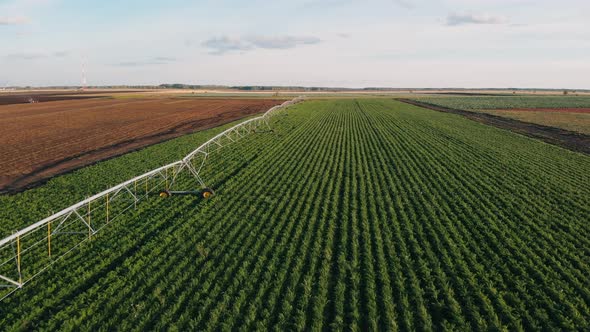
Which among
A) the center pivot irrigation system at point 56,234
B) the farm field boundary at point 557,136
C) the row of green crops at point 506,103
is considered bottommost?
the row of green crops at point 506,103

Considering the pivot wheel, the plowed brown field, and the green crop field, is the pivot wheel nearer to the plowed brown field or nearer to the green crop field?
the green crop field

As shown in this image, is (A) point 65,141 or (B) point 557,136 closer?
(A) point 65,141

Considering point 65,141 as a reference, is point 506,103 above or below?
below

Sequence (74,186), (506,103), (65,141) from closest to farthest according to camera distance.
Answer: (74,186)
(65,141)
(506,103)

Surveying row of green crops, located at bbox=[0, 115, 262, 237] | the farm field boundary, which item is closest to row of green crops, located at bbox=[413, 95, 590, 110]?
the farm field boundary

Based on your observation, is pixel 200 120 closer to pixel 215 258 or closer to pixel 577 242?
pixel 215 258

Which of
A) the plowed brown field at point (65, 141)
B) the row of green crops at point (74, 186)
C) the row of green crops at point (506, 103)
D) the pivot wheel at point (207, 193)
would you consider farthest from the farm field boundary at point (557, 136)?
the plowed brown field at point (65, 141)

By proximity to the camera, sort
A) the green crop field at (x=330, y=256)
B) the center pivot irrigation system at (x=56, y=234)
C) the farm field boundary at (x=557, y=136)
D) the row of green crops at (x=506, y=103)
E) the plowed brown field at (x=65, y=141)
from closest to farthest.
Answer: the green crop field at (x=330, y=256), the center pivot irrigation system at (x=56, y=234), the plowed brown field at (x=65, y=141), the farm field boundary at (x=557, y=136), the row of green crops at (x=506, y=103)

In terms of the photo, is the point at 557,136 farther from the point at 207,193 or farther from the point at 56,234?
the point at 56,234

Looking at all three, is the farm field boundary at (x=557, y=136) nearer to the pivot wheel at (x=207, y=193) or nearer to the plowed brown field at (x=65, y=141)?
the pivot wheel at (x=207, y=193)

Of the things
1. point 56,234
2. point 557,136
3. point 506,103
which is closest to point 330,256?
point 56,234
